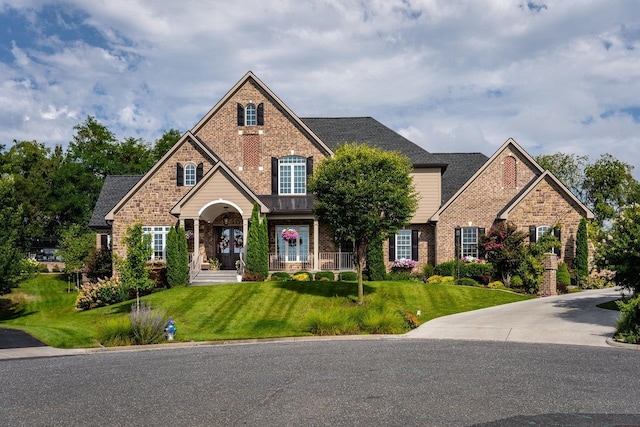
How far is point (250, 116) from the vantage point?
3669cm

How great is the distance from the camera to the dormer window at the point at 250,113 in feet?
120

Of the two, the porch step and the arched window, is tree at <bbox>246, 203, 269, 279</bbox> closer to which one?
the porch step

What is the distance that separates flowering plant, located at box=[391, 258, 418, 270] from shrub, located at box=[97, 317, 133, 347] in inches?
784

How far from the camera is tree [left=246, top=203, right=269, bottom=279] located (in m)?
32.2

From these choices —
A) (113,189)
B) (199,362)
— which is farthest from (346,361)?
(113,189)

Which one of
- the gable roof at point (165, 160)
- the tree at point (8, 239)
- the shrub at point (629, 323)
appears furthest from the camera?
the gable roof at point (165, 160)

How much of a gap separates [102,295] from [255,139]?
489 inches

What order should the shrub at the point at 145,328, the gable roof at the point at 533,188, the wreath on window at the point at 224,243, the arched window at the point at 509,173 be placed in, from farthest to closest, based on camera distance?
the arched window at the point at 509,173, the wreath on window at the point at 224,243, the gable roof at the point at 533,188, the shrub at the point at 145,328

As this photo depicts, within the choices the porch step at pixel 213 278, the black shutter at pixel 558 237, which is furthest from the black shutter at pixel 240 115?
the black shutter at pixel 558 237

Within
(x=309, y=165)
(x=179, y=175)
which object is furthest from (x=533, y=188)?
(x=179, y=175)

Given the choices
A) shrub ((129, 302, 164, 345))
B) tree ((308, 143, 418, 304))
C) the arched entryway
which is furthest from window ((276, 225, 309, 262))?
shrub ((129, 302, 164, 345))

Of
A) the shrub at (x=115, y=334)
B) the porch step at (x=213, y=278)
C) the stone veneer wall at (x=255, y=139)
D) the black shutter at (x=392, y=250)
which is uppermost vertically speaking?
the stone veneer wall at (x=255, y=139)

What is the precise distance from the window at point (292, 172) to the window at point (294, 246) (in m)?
2.49

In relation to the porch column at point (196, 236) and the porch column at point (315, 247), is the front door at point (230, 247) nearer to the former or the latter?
the porch column at point (196, 236)
